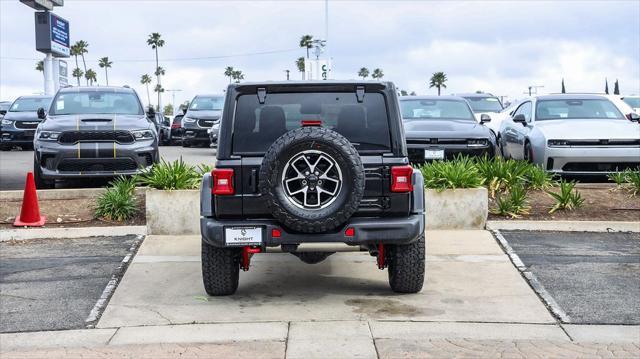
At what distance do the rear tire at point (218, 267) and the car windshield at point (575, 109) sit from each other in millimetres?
7850

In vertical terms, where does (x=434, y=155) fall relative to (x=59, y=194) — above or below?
above

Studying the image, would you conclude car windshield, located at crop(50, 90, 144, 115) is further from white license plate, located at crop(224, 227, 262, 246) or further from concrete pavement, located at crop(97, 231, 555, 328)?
white license plate, located at crop(224, 227, 262, 246)

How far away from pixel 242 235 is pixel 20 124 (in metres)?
20.1

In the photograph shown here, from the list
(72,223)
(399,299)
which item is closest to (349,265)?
(399,299)

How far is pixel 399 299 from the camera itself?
661 cm

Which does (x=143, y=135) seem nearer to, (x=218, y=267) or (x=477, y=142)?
(x=477, y=142)

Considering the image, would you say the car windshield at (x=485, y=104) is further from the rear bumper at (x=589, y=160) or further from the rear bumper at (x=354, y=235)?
the rear bumper at (x=354, y=235)

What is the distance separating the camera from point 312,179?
5844 millimetres

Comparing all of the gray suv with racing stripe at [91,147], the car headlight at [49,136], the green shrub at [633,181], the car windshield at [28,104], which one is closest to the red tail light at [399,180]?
the green shrub at [633,181]

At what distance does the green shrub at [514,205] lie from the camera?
9.91 metres

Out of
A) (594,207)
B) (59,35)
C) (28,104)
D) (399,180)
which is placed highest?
(59,35)

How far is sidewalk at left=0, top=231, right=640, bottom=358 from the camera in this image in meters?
5.33

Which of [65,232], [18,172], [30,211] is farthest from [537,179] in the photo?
[18,172]

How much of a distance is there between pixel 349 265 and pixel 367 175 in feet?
6.88
